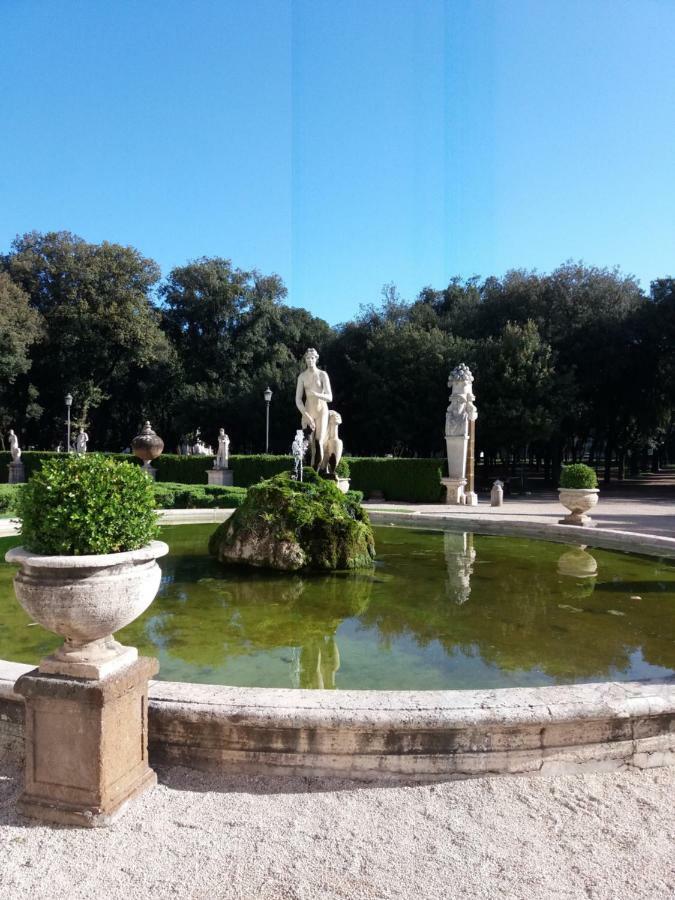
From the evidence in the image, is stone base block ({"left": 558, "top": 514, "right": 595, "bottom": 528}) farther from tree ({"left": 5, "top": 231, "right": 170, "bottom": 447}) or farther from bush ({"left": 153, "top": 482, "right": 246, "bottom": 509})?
tree ({"left": 5, "top": 231, "right": 170, "bottom": 447})

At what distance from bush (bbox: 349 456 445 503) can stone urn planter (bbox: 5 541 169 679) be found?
20211mm

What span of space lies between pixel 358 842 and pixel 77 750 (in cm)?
135

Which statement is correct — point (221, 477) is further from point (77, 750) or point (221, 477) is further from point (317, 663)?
A: point (77, 750)

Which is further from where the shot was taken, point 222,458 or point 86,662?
point 222,458

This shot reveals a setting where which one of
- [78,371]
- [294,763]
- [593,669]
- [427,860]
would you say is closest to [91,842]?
[294,763]

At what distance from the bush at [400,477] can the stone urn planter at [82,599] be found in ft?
66.3

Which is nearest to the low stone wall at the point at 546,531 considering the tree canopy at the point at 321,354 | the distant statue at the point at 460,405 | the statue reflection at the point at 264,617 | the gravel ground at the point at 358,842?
the statue reflection at the point at 264,617

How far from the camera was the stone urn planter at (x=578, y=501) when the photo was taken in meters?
13.2

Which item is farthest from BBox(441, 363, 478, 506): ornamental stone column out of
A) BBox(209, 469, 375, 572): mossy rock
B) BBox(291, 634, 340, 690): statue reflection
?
BBox(291, 634, 340, 690): statue reflection

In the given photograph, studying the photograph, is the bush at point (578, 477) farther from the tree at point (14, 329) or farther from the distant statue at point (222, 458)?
the tree at point (14, 329)

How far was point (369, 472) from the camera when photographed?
81.0 feet

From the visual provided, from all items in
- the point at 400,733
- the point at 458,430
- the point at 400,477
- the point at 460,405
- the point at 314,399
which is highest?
the point at 460,405

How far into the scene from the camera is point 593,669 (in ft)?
16.2

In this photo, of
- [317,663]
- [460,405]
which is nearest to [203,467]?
[460,405]
